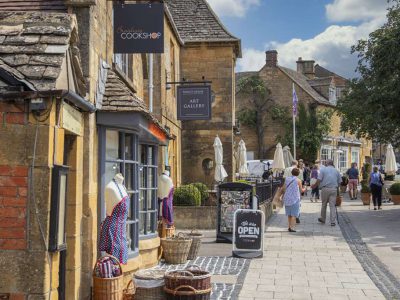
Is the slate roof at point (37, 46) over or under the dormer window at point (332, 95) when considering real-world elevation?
under

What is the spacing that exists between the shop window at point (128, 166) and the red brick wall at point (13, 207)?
7.71ft

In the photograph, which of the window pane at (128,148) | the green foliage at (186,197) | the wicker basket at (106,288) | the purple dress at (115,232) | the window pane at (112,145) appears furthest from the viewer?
the green foliage at (186,197)

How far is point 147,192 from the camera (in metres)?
9.77

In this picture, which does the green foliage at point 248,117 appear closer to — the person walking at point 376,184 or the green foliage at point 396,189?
the green foliage at point 396,189

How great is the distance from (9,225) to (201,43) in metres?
19.5

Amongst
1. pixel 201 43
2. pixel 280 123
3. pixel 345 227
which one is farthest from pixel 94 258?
pixel 280 123

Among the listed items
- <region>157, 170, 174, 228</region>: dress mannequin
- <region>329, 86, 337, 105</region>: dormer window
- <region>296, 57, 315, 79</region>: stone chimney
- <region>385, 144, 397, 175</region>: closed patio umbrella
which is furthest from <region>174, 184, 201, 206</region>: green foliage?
<region>296, 57, 315, 79</region>: stone chimney

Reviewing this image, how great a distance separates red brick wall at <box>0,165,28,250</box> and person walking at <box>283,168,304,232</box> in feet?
34.9

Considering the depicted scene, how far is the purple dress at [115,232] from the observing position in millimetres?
7059

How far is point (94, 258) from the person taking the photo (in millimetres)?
7148

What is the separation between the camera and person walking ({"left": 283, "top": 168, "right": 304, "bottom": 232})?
15.2 metres

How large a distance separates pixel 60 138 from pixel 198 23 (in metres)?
20.1

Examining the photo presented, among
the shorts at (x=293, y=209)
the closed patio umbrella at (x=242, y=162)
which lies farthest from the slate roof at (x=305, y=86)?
the shorts at (x=293, y=209)

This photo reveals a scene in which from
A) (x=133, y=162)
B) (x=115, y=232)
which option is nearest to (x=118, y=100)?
(x=133, y=162)
